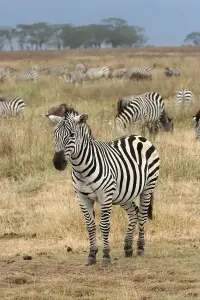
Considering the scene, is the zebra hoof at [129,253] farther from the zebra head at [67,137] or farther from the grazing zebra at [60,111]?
the grazing zebra at [60,111]

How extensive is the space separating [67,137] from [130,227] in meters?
1.48

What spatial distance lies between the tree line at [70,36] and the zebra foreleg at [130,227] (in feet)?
310

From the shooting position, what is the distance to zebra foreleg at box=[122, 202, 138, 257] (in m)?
6.57

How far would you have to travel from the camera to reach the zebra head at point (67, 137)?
5.51 metres

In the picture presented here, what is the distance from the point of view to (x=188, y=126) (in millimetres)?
16594

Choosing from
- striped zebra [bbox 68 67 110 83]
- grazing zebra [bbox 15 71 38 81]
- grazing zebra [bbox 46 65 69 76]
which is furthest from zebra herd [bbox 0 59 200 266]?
grazing zebra [bbox 46 65 69 76]

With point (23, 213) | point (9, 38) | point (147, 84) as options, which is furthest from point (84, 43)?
point (23, 213)

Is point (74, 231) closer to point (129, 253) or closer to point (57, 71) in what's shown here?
point (129, 253)

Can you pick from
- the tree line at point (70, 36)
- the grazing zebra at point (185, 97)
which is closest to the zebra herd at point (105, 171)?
the grazing zebra at point (185, 97)

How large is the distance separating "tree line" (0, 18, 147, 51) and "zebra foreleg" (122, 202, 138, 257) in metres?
94.4

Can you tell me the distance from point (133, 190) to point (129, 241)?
0.60m

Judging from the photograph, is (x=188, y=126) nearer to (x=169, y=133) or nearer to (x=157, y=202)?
(x=169, y=133)

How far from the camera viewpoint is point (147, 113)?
1611 cm

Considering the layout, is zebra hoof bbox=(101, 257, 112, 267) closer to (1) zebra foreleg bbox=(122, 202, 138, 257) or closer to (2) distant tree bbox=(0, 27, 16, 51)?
(1) zebra foreleg bbox=(122, 202, 138, 257)
